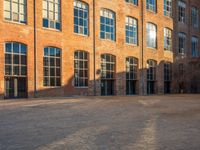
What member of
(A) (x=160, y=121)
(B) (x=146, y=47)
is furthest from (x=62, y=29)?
(A) (x=160, y=121)

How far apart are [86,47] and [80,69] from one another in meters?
2.12

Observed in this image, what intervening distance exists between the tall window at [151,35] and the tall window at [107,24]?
6314 mm

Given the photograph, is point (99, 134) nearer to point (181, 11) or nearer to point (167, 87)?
point (167, 87)

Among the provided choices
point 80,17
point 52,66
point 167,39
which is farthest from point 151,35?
point 52,66

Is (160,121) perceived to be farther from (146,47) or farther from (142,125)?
(146,47)

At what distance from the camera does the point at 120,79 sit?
1340 inches

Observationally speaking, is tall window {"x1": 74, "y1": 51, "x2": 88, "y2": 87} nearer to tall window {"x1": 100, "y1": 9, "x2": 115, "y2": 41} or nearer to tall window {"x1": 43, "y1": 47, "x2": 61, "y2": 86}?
tall window {"x1": 43, "y1": 47, "x2": 61, "y2": 86}

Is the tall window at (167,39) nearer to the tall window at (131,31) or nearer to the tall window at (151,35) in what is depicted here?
the tall window at (151,35)

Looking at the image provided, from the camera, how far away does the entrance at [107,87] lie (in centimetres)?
3253

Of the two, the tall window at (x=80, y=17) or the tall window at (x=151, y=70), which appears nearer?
the tall window at (x=80, y=17)

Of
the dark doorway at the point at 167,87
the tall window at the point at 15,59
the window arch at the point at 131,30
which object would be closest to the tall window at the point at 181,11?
the dark doorway at the point at 167,87

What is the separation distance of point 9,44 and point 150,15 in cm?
1914

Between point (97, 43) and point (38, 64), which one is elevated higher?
point (97, 43)

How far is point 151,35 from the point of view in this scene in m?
39.0
